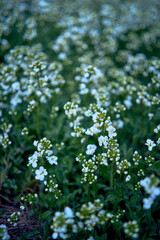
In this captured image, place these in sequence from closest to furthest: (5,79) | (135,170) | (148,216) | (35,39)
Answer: (148,216)
(135,170)
(5,79)
(35,39)

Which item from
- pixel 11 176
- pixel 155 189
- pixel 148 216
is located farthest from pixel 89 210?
pixel 11 176

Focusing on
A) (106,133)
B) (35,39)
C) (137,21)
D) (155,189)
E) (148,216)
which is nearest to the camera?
(155,189)

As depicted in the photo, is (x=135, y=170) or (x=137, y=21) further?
(x=137, y=21)

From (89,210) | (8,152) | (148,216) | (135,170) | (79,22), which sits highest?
(79,22)

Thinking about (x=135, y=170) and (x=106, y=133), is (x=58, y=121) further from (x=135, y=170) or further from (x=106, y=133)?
(x=135, y=170)

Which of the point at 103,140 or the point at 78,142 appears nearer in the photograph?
the point at 103,140

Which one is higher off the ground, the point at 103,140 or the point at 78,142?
the point at 78,142

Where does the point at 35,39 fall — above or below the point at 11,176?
above

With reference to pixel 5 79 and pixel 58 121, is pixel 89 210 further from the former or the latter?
pixel 5 79
